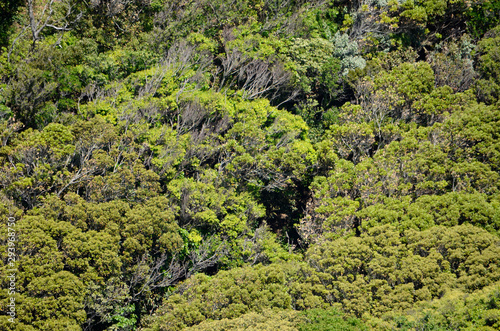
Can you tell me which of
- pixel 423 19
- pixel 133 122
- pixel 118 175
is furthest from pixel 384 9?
pixel 118 175

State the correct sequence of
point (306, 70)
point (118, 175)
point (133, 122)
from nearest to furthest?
point (118, 175) < point (133, 122) < point (306, 70)

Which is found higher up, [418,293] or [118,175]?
[118,175]

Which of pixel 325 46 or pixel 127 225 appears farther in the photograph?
pixel 325 46

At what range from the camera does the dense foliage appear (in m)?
24.6

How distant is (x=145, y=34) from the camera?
118 feet

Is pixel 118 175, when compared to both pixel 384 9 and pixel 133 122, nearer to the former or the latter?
pixel 133 122

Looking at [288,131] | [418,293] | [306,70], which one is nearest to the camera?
[418,293]

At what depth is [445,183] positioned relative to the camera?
3148 cm

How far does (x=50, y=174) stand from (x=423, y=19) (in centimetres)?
3442

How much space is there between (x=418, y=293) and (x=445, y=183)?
29.7 ft

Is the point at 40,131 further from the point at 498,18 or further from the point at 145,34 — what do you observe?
the point at 498,18

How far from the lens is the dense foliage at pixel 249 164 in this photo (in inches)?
970

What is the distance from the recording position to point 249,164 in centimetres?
3381

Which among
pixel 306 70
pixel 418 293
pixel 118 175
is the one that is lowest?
A: pixel 418 293
